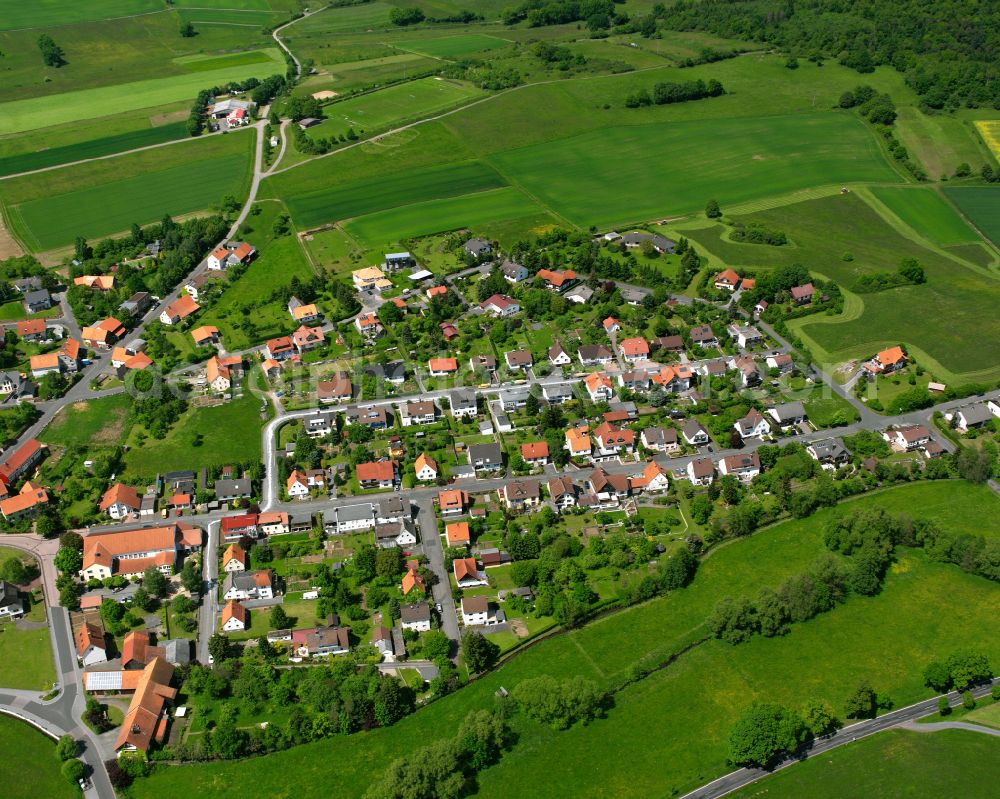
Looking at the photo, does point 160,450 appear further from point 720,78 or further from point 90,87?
point 720,78

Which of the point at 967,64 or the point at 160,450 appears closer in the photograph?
the point at 160,450

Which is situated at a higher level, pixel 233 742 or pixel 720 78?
pixel 720 78

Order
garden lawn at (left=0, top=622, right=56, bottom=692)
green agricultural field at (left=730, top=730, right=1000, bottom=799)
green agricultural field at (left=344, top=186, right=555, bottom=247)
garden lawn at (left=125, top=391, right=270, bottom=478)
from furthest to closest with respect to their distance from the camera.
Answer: green agricultural field at (left=344, top=186, right=555, bottom=247) < garden lawn at (left=125, top=391, right=270, bottom=478) < garden lawn at (left=0, top=622, right=56, bottom=692) < green agricultural field at (left=730, top=730, right=1000, bottom=799)

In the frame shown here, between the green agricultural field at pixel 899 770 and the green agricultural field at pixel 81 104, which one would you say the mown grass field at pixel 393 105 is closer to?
the green agricultural field at pixel 81 104

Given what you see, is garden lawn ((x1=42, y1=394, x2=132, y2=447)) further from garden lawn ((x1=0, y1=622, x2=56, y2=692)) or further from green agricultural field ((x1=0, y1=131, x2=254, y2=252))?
green agricultural field ((x1=0, y1=131, x2=254, y2=252))

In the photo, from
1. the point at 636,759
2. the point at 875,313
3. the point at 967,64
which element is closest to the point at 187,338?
the point at 636,759

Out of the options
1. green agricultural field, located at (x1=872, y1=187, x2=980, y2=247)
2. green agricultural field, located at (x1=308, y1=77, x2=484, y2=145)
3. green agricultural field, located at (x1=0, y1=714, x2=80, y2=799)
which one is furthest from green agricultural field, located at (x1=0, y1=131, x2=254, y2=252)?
green agricultural field, located at (x1=872, y1=187, x2=980, y2=247)
